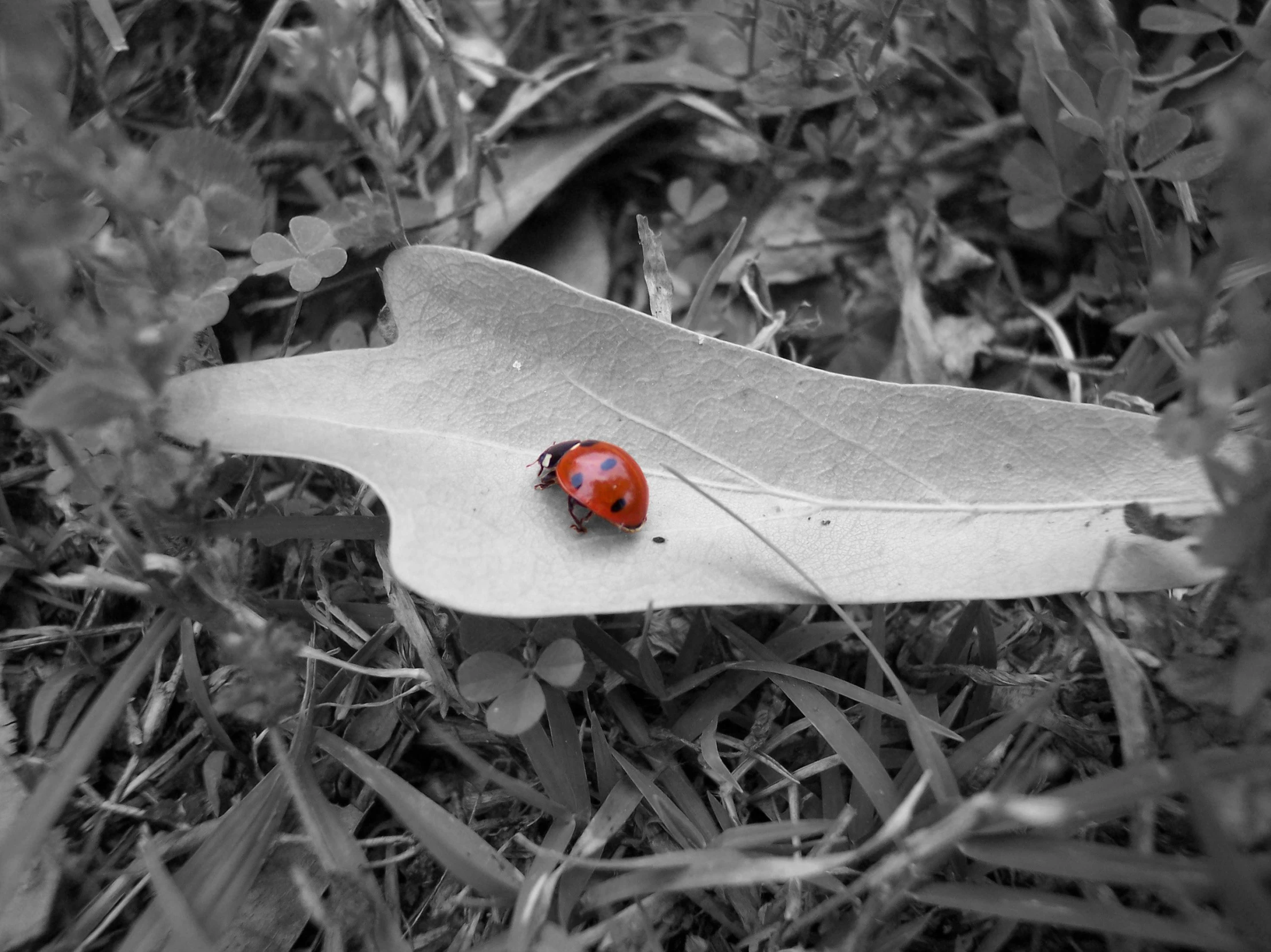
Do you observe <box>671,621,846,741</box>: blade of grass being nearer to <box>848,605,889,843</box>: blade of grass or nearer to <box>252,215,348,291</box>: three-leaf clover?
<box>848,605,889,843</box>: blade of grass

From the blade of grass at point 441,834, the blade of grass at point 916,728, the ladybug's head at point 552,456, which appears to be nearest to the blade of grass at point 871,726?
the blade of grass at point 916,728

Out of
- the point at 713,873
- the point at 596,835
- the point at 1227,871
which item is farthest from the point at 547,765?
the point at 1227,871

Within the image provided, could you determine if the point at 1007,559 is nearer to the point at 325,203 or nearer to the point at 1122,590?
the point at 1122,590

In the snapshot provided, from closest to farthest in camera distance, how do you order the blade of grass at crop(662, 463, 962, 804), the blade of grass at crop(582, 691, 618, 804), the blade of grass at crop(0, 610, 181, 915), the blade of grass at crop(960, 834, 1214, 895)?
the blade of grass at crop(960, 834, 1214, 895)
the blade of grass at crop(0, 610, 181, 915)
the blade of grass at crop(662, 463, 962, 804)
the blade of grass at crop(582, 691, 618, 804)

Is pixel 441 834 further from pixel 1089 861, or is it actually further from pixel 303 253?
pixel 303 253

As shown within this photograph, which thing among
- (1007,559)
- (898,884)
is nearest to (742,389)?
(1007,559)

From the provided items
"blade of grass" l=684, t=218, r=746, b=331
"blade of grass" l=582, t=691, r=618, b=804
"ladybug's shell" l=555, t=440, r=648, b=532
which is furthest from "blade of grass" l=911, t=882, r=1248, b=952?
"blade of grass" l=684, t=218, r=746, b=331
